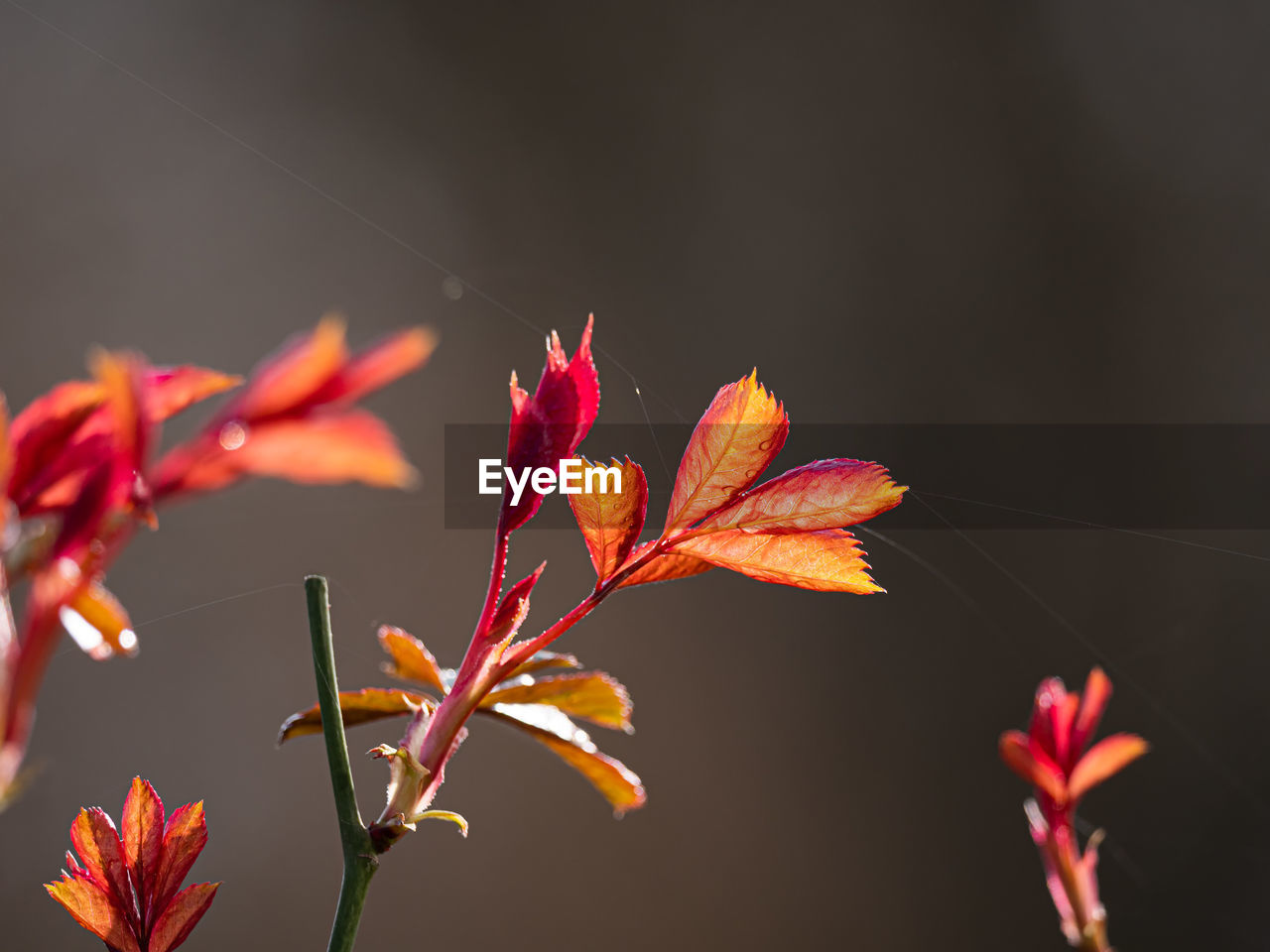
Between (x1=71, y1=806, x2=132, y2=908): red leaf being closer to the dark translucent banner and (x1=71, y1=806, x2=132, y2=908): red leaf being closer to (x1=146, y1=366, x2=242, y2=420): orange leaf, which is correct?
(x1=146, y1=366, x2=242, y2=420): orange leaf

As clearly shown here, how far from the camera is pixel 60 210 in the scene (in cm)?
120

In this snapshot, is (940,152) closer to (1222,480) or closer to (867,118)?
(867,118)

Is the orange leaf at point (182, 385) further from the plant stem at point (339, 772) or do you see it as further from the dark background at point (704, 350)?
the dark background at point (704, 350)

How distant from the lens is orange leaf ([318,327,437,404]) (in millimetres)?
84

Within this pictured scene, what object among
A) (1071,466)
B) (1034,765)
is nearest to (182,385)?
(1034,765)

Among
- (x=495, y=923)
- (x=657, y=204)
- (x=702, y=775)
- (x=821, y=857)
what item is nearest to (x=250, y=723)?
(x=495, y=923)

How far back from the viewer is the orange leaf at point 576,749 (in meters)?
0.18

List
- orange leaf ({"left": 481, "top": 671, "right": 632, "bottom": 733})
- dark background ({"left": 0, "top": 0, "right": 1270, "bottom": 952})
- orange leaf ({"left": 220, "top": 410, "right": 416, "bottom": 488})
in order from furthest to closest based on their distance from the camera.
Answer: dark background ({"left": 0, "top": 0, "right": 1270, "bottom": 952}) → orange leaf ({"left": 481, "top": 671, "right": 632, "bottom": 733}) → orange leaf ({"left": 220, "top": 410, "right": 416, "bottom": 488})

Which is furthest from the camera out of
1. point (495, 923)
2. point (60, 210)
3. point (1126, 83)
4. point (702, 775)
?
point (1126, 83)

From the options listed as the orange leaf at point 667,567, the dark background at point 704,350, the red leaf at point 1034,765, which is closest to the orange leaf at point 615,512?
the orange leaf at point 667,567

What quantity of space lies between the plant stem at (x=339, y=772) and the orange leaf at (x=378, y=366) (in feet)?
0.20

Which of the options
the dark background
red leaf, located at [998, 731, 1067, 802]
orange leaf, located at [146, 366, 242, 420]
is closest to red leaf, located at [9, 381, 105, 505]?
orange leaf, located at [146, 366, 242, 420]

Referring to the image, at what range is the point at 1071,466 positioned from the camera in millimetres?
1440

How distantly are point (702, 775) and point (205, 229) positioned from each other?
1.12 metres
